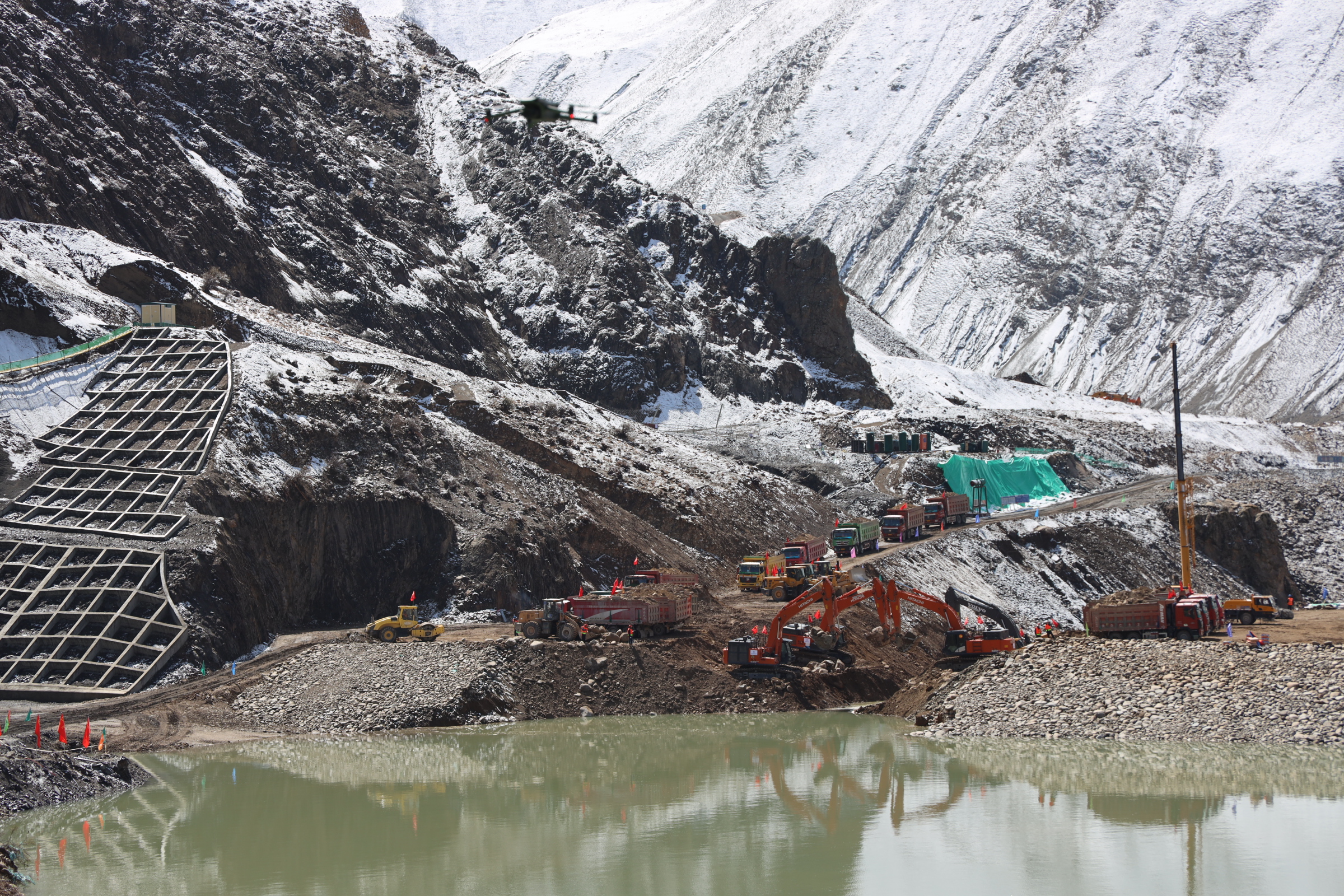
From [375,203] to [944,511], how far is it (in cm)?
5371

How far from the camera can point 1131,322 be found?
149750mm

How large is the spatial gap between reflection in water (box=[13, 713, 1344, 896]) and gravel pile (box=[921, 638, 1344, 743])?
75cm

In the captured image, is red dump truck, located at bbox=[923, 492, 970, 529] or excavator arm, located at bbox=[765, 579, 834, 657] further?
red dump truck, located at bbox=[923, 492, 970, 529]

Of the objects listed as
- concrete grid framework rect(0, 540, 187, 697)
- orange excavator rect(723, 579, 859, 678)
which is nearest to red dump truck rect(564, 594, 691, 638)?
orange excavator rect(723, 579, 859, 678)

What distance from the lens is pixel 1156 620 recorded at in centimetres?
3550

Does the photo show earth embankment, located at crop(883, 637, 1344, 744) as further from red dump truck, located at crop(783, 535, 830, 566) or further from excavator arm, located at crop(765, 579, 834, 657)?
red dump truck, located at crop(783, 535, 830, 566)

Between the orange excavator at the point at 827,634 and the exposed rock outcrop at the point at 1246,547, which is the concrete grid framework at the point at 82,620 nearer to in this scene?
the orange excavator at the point at 827,634

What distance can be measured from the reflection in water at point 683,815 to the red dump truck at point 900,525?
89.3ft

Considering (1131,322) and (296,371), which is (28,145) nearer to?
(296,371)

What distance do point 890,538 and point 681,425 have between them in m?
29.2

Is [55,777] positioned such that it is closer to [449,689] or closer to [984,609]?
[449,689]

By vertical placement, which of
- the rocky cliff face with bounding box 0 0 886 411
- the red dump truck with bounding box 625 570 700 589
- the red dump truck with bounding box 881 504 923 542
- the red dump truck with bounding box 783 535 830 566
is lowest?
the red dump truck with bounding box 625 570 700 589

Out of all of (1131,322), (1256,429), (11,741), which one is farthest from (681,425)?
(1131,322)

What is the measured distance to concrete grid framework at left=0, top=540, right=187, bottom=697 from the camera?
33.3m
